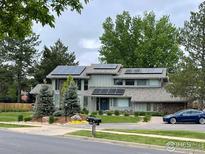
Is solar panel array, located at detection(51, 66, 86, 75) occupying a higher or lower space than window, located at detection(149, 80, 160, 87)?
higher

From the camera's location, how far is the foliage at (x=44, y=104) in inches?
1902

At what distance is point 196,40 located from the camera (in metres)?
67.2

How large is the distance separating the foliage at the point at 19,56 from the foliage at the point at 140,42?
1463 cm

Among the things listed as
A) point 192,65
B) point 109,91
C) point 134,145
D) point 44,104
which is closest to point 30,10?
point 134,145

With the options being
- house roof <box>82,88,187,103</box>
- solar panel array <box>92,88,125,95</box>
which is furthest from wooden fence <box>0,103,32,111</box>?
solar panel array <box>92,88,125,95</box>

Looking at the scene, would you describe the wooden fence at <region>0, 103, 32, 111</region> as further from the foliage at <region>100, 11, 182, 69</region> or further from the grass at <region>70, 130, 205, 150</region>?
the grass at <region>70, 130, 205, 150</region>

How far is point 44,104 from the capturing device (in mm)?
48500

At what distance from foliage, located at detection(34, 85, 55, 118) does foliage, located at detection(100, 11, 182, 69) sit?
46.2m

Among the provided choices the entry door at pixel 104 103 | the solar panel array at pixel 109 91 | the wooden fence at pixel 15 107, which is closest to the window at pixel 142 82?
the solar panel array at pixel 109 91

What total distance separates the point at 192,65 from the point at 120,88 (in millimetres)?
12557

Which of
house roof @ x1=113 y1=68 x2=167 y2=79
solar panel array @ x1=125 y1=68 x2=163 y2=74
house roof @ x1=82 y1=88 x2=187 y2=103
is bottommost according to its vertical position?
house roof @ x1=82 y1=88 x2=187 y2=103

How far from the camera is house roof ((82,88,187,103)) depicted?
66.7m

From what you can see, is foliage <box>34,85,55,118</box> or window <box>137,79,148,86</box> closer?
foliage <box>34,85,55,118</box>

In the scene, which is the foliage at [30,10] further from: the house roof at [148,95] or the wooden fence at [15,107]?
the wooden fence at [15,107]
